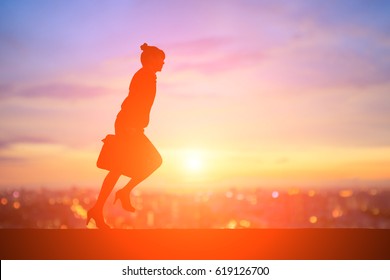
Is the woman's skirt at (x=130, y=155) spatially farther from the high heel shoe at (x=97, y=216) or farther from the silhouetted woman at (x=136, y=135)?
the high heel shoe at (x=97, y=216)

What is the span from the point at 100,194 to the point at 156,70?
2855mm

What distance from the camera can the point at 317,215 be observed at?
57094 millimetres

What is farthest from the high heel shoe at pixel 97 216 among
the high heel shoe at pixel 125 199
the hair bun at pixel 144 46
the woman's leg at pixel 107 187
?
the hair bun at pixel 144 46

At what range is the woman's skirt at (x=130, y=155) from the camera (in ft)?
40.7

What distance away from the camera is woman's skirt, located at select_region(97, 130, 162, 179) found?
40.7ft

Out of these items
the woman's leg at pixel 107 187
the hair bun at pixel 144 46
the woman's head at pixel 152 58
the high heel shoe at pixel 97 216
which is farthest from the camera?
the hair bun at pixel 144 46

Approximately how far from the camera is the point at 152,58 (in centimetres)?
1262

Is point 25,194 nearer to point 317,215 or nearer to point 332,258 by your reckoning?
point 317,215

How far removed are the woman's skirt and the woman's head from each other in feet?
4.69

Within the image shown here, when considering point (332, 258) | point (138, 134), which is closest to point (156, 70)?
point (138, 134)

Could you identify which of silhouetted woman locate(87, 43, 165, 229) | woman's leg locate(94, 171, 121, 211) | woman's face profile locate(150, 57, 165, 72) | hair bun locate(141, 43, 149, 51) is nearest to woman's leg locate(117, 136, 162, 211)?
silhouetted woman locate(87, 43, 165, 229)

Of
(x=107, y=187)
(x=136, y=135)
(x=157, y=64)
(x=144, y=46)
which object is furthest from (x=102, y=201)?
(x=144, y=46)

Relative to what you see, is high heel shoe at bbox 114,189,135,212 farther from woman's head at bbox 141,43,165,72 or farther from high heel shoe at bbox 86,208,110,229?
woman's head at bbox 141,43,165,72

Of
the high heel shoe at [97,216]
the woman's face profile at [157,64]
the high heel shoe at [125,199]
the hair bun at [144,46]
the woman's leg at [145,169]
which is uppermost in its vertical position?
the hair bun at [144,46]
